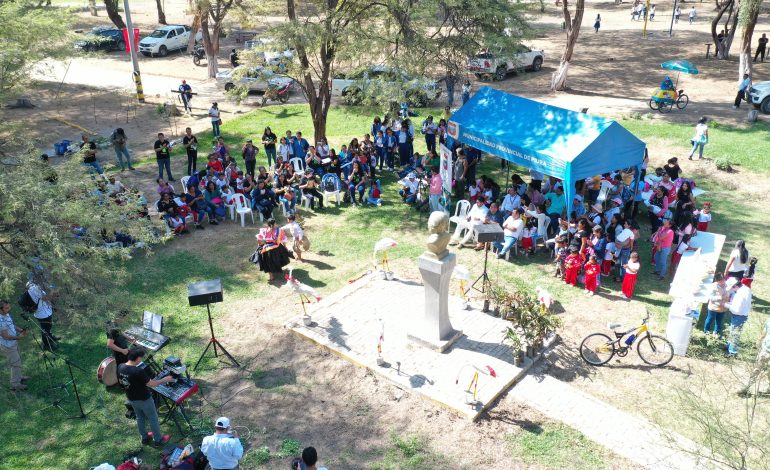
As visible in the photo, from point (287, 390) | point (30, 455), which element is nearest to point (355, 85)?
point (287, 390)

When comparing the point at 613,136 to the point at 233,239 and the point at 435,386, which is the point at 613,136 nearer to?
the point at 435,386

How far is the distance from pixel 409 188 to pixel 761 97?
1498 centimetres

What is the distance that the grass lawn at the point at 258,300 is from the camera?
8875 mm

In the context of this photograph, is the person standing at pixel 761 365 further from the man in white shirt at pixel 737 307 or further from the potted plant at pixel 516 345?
the potted plant at pixel 516 345

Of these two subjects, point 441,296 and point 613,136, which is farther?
point 613,136

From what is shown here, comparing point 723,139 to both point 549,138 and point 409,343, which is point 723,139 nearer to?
point 549,138

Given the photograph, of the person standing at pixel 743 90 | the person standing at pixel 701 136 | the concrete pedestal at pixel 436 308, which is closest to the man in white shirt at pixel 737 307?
the concrete pedestal at pixel 436 308

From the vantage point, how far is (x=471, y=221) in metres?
14.9

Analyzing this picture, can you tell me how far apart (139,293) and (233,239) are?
3.01 meters

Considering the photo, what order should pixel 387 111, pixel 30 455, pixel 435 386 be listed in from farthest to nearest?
pixel 387 111 < pixel 435 386 < pixel 30 455

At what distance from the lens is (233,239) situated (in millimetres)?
15375

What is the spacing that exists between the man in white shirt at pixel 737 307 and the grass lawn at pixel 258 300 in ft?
0.89

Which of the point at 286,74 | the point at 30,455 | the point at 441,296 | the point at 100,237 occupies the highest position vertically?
the point at 286,74

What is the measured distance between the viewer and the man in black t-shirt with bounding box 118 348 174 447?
8.35 metres
